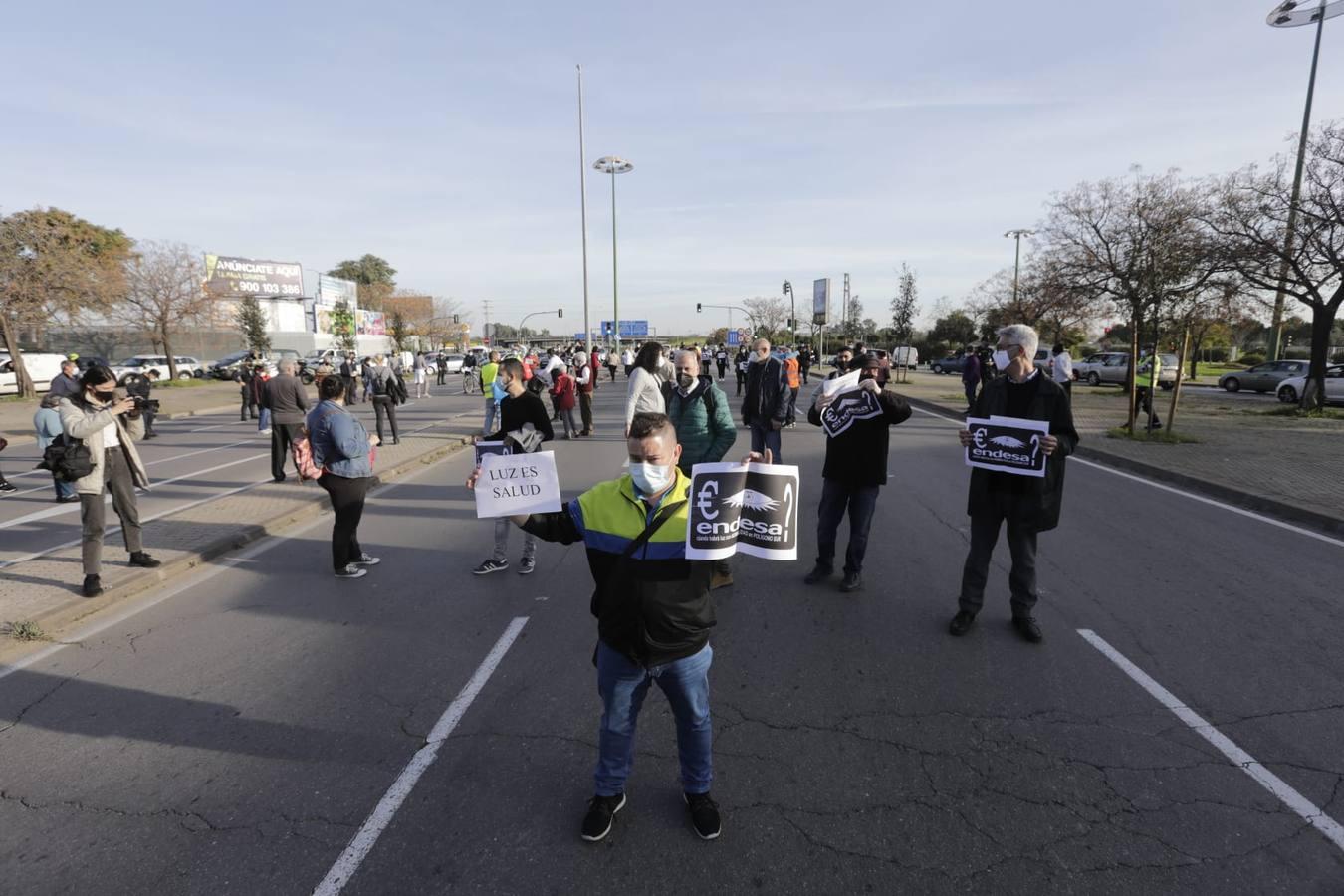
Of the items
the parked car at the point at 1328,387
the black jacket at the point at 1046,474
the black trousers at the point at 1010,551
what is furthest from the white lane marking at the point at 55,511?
the parked car at the point at 1328,387

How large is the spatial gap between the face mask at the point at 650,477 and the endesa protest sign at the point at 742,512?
0.12m

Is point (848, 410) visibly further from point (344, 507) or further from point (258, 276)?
point (258, 276)

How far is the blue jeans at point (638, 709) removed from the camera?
2689 millimetres

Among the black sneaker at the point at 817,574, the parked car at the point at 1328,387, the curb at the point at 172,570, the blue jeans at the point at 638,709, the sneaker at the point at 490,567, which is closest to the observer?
the blue jeans at the point at 638,709

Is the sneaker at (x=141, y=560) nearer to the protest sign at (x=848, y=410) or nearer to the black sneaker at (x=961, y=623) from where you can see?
the protest sign at (x=848, y=410)

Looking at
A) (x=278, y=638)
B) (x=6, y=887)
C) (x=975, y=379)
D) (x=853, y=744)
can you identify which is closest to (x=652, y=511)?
(x=853, y=744)

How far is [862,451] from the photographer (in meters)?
5.34

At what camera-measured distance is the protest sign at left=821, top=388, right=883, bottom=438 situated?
515 centimetres

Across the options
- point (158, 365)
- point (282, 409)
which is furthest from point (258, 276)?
point (282, 409)

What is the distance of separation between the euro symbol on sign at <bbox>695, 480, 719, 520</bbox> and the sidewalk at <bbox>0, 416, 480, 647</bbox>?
16.9 feet

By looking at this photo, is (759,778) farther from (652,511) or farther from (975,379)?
(975,379)

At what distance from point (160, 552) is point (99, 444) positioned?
1.54 m

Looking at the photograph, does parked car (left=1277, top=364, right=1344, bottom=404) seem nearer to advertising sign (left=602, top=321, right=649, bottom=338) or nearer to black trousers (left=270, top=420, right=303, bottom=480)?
black trousers (left=270, top=420, right=303, bottom=480)

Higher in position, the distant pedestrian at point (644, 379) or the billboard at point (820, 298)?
the billboard at point (820, 298)
